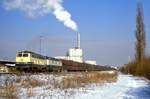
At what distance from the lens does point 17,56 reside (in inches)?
1775

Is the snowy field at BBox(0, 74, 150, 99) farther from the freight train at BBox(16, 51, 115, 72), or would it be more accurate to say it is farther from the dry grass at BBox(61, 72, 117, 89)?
the freight train at BBox(16, 51, 115, 72)

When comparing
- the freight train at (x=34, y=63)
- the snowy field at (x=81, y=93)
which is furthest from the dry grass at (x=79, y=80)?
the freight train at (x=34, y=63)

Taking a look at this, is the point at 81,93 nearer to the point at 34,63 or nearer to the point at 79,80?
the point at 79,80

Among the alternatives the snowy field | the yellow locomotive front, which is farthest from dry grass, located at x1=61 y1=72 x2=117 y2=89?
the yellow locomotive front

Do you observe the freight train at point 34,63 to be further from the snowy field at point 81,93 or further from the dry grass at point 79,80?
the snowy field at point 81,93

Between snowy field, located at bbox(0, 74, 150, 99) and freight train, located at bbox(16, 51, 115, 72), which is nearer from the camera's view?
snowy field, located at bbox(0, 74, 150, 99)

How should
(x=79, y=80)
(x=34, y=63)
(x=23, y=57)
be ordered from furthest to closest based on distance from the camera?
1. (x=34, y=63)
2. (x=23, y=57)
3. (x=79, y=80)

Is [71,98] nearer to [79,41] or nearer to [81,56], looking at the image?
[79,41]

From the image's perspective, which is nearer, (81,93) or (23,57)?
(81,93)

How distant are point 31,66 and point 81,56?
61.7 m

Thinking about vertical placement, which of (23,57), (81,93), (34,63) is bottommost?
(81,93)

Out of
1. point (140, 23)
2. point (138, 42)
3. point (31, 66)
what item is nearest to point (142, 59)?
point (138, 42)

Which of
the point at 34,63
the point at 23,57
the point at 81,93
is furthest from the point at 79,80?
the point at 23,57

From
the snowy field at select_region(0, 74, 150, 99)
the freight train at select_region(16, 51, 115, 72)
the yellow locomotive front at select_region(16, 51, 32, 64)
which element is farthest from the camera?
the yellow locomotive front at select_region(16, 51, 32, 64)
